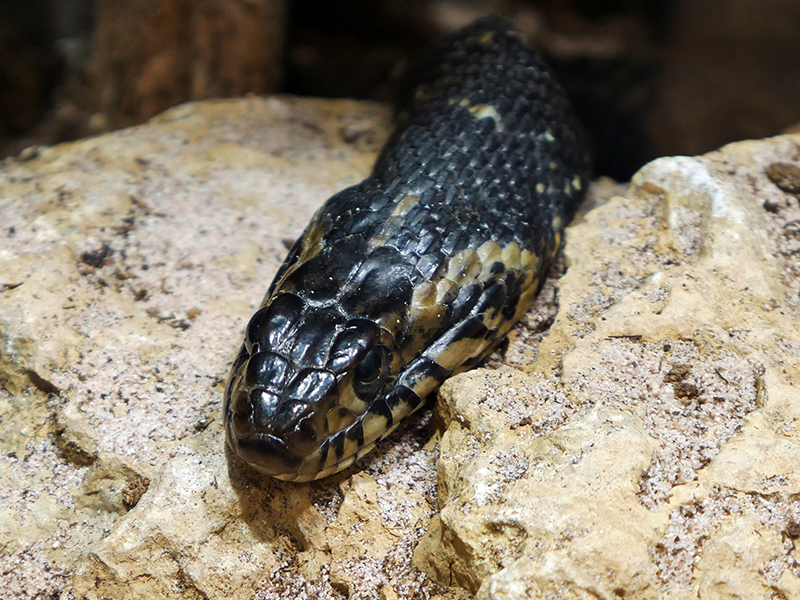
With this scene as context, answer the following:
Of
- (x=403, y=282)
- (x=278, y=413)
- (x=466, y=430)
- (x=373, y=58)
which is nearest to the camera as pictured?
(x=278, y=413)

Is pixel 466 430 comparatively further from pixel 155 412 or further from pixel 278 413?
pixel 155 412

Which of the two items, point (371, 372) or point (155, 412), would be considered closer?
point (371, 372)

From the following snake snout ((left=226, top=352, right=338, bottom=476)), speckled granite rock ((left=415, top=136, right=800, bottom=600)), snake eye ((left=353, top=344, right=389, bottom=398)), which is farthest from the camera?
snake eye ((left=353, top=344, right=389, bottom=398))

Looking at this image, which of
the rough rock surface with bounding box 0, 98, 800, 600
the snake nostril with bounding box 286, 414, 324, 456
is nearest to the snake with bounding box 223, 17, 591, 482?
the snake nostril with bounding box 286, 414, 324, 456

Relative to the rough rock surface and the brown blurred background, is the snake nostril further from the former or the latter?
the brown blurred background

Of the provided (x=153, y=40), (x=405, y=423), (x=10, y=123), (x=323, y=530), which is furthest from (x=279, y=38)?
(x=323, y=530)

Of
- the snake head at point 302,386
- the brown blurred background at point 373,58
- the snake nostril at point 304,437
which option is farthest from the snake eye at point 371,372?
the brown blurred background at point 373,58

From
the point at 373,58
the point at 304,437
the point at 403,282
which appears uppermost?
the point at 403,282

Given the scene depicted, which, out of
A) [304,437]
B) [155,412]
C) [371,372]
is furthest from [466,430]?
[155,412]

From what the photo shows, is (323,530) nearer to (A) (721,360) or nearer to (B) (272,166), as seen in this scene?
(A) (721,360)
